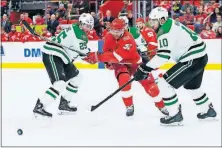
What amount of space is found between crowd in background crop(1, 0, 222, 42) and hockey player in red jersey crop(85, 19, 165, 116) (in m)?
3.88

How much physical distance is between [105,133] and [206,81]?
3.24 m

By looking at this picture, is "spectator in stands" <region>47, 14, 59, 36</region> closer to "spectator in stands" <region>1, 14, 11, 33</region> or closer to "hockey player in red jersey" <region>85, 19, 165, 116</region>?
"spectator in stands" <region>1, 14, 11, 33</region>

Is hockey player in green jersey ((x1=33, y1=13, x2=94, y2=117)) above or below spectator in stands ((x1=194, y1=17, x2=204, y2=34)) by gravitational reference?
below

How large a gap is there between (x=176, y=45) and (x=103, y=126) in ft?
3.08

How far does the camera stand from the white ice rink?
379 cm

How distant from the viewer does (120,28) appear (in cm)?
436

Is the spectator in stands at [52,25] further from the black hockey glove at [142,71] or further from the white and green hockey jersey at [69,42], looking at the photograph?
the black hockey glove at [142,71]

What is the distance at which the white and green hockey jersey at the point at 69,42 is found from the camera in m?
4.47

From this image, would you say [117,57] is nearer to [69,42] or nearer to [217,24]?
[69,42]

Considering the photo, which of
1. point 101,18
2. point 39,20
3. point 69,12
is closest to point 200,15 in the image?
point 101,18

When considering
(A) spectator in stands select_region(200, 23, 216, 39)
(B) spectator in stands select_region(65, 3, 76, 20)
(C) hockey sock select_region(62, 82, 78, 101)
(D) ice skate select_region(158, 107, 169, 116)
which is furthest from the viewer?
(B) spectator in stands select_region(65, 3, 76, 20)

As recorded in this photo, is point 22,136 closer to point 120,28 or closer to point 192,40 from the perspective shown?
point 120,28

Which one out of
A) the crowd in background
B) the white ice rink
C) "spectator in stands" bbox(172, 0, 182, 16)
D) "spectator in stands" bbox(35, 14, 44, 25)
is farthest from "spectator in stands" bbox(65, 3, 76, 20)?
the white ice rink

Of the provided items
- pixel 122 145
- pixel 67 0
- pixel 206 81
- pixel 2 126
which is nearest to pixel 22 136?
pixel 2 126
